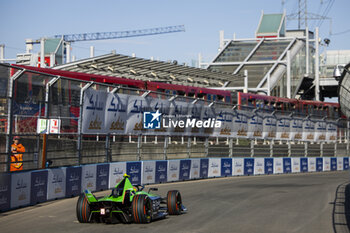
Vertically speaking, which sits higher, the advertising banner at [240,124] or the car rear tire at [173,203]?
the advertising banner at [240,124]

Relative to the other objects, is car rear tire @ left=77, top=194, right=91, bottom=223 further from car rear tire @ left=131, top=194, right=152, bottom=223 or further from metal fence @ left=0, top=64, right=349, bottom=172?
metal fence @ left=0, top=64, right=349, bottom=172

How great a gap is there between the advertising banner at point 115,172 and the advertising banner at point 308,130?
16.9 m

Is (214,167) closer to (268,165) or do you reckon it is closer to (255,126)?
(268,165)

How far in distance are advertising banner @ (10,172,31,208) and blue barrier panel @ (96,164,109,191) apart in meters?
3.55

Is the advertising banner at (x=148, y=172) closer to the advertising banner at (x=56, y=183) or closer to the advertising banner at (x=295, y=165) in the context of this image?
the advertising banner at (x=56, y=183)

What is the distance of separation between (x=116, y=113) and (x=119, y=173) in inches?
79.8

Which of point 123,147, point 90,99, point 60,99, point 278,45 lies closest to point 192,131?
point 123,147

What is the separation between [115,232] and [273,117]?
68.0 feet

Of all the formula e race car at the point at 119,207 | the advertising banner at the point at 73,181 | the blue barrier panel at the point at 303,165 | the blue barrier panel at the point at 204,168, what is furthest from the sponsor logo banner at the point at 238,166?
the formula e race car at the point at 119,207

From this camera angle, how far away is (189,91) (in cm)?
3259

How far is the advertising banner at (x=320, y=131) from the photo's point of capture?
32969 mm

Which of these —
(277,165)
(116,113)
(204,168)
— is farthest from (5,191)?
(277,165)

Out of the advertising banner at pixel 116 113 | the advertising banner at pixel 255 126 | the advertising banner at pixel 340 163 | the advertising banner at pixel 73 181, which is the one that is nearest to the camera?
the advertising banner at pixel 73 181

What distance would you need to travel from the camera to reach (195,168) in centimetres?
2172
